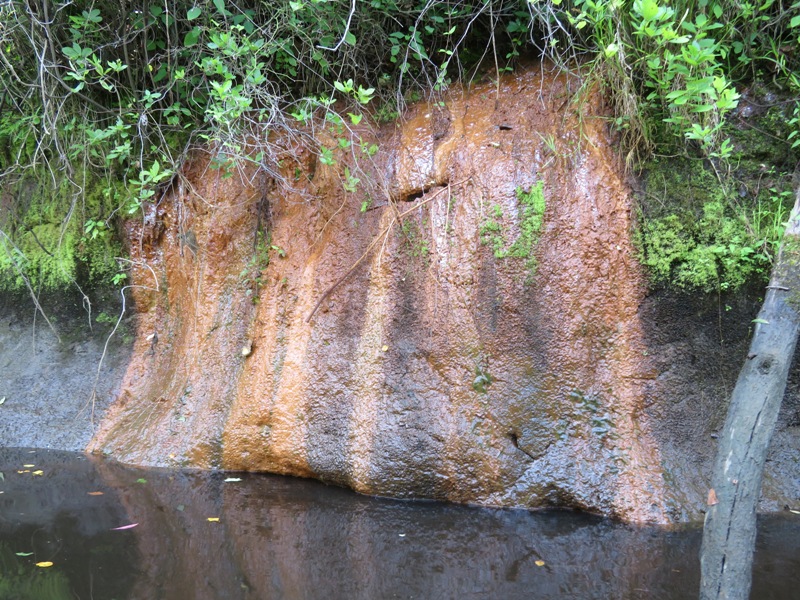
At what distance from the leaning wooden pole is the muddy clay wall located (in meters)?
1.14

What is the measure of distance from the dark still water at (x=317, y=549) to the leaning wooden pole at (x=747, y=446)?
1.70ft

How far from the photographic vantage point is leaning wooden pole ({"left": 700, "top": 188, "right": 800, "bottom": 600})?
214 cm

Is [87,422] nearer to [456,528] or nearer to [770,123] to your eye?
[456,528]

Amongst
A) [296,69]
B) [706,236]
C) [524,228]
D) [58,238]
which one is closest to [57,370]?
[58,238]

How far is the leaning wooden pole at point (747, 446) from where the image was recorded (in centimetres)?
214

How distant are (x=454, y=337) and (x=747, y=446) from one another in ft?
6.00

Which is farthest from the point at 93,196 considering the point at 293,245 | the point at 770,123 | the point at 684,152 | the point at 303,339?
the point at 770,123

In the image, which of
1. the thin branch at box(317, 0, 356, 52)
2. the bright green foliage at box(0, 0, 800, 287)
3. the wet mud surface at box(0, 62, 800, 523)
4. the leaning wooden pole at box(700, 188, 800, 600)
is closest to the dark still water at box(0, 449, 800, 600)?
the wet mud surface at box(0, 62, 800, 523)

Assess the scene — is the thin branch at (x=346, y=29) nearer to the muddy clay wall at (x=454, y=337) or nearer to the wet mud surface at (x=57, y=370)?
the muddy clay wall at (x=454, y=337)

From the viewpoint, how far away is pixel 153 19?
168 inches

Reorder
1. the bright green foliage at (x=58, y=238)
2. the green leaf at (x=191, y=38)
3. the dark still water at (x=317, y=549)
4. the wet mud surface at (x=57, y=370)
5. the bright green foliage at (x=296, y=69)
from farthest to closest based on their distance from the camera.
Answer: the bright green foliage at (x=58, y=238), the wet mud surface at (x=57, y=370), the green leaf at (x=191, y=38), the bright green foliage at (x=296, y=69), the dark still water at (x=317, y=549)

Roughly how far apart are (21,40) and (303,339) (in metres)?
2.87

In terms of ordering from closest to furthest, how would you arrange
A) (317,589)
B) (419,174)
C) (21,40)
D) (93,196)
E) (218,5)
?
(317,589) < (218,5) < (419,174) < (21,40) < (93,196)

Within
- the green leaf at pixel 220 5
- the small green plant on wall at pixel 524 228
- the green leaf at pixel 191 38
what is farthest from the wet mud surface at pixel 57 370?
the small green plant on wall at pixel 524 228
